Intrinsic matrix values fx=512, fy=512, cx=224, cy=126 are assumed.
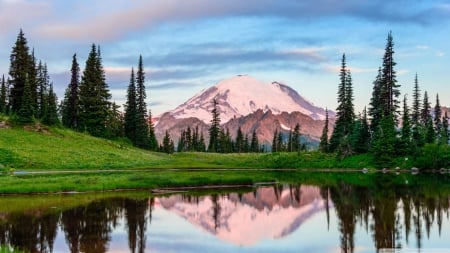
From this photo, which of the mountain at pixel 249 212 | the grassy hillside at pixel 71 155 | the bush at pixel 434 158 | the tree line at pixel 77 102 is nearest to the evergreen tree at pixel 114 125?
the tree line at pixel 77 102

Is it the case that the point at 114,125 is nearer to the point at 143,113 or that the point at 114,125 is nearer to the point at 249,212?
the point at 143,113

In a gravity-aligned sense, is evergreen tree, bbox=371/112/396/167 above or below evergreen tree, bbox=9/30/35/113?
below

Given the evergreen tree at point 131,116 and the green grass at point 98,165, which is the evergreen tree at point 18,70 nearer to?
the green grass at point 98,165

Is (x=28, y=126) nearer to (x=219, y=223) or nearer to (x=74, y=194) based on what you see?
(x=74, y=194)

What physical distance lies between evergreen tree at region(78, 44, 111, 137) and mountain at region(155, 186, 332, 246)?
195ft

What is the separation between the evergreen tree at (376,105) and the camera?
93.0 metres

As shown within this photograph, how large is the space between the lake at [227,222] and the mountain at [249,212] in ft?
0.17

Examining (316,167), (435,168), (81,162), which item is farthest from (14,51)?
(435,168)

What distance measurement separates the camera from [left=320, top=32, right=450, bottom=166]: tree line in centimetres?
8044

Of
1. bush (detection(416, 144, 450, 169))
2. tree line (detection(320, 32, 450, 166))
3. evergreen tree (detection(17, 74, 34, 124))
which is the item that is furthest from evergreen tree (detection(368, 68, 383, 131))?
evergreen tree (detection(17, 74, 34, 124))

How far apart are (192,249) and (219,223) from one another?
7.23 meters

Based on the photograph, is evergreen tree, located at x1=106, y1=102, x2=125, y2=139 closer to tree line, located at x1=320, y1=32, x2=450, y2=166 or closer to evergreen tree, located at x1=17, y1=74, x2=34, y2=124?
evergreen tree, located at x1=17, y1=74, x2=34, y2=124

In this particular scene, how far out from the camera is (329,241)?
68.5 ft

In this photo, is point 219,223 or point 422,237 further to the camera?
point 219,223
